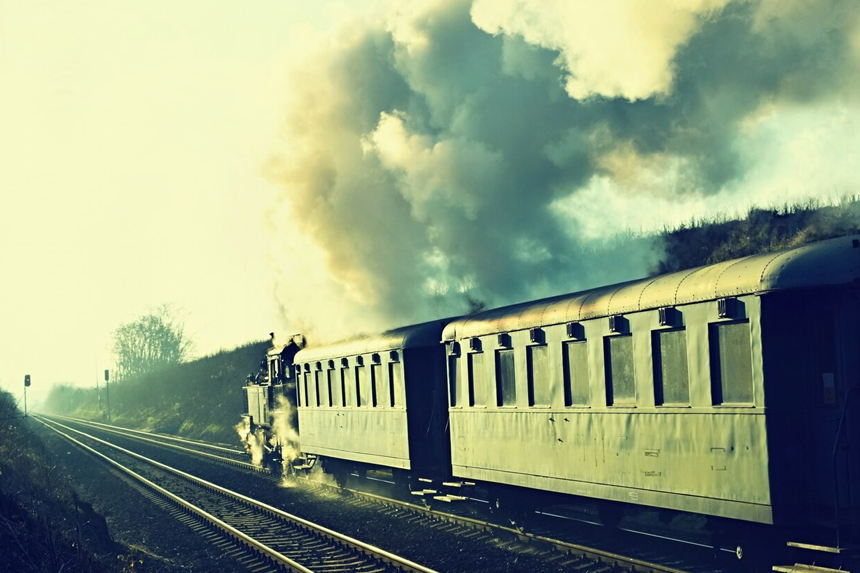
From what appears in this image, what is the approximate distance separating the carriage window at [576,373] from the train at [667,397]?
3cm

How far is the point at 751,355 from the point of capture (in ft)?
28.9

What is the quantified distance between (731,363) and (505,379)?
4.80 m

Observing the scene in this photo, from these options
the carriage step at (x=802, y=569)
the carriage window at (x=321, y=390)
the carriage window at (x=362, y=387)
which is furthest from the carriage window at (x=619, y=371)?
the carriage window at (x=321, y=390)

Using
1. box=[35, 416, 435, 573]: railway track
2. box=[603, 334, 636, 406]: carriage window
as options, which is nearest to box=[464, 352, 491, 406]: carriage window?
box=[35, 416, 435, 573]: railway track

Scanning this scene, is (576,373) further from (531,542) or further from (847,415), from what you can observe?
(847,415)

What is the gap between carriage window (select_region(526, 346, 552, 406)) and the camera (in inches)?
487

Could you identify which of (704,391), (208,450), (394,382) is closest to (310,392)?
(394,382)

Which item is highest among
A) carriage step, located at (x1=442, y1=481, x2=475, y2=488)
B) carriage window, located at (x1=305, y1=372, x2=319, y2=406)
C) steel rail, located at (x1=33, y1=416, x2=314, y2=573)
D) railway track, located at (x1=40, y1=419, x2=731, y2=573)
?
carriage window, located at (x1=305, y1=372, x2=319, y2=406)

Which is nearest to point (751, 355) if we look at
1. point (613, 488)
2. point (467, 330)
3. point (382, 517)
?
point (613, 488)

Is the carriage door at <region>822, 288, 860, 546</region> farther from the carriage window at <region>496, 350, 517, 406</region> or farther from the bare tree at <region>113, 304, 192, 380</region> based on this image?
the bare tree at <region>113, 304, 192, 380</region>

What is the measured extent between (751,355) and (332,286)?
16674 millimetres

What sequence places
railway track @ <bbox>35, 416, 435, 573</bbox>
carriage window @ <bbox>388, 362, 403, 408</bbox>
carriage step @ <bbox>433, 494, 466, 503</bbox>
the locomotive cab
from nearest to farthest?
1. railway track @ <bbox>35, 416, 435, 573</bbox>
2. carriage step @ <bbox>433, 494, 466, 503</bbox>
3. carriage window @ <bbox>388, 362, 403, 408</bbox>
4. the locomotive cab

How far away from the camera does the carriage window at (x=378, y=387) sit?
56.2 feet

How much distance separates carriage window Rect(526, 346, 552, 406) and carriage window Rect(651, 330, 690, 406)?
2269mm
